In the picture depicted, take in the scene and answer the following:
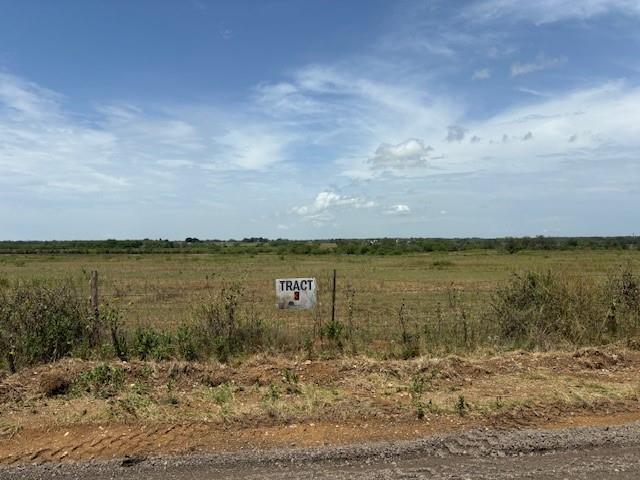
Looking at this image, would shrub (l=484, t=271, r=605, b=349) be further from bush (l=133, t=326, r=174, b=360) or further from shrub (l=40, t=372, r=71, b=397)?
shrub (l=40, t=372, r=71, b=397)

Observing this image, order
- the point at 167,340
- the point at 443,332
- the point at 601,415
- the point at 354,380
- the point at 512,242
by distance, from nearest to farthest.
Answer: the point at 601,415, the point at 354,380, the point at 167,340, the point at 443,332, the point at 512,242

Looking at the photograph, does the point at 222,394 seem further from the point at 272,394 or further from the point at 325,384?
the point at 325,384

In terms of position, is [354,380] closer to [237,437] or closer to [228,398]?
[228,398]

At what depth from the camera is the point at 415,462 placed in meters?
5.19

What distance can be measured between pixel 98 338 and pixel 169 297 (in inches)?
554

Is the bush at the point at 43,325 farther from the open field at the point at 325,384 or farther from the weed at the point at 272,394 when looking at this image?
the weed at the point at 272,394

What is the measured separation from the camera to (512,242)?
103062mm

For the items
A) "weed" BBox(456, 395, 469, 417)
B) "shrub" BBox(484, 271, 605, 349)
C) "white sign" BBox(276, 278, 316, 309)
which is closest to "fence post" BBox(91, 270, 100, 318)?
"white sign" BBox(276, 278, 316, 309)

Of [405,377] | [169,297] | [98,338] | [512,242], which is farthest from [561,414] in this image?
[512,242]

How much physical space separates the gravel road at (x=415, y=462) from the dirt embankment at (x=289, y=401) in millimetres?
314

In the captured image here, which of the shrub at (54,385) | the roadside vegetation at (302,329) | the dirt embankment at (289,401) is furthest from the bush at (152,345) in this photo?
the shrub at (54,385)

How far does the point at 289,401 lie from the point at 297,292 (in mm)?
3439

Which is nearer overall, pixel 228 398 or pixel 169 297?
pixel 228 398

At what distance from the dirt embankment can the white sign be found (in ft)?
4.70
